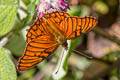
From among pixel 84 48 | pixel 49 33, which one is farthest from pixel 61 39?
pixel 84 48

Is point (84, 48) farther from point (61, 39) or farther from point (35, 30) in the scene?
point (35, 30)

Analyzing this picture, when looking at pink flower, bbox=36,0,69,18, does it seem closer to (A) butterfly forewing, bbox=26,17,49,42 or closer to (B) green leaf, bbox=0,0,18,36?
(A) butterfly forewing, bbox=26,17,49,42

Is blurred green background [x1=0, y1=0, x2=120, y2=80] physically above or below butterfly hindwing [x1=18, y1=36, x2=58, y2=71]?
below

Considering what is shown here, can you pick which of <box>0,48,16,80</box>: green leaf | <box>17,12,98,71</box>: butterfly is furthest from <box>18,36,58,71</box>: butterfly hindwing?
<box>0,48,16,80</box>: green leaf

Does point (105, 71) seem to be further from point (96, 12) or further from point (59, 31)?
point (59, 31)

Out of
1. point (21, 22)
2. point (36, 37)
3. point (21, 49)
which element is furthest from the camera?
point (21, 49)

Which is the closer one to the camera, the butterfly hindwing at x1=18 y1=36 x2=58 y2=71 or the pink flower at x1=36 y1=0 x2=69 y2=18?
the butterfly hindwing at x1=18 y1=36 x2=58 y2=71

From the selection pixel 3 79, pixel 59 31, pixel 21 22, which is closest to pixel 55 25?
pixel 59 31
